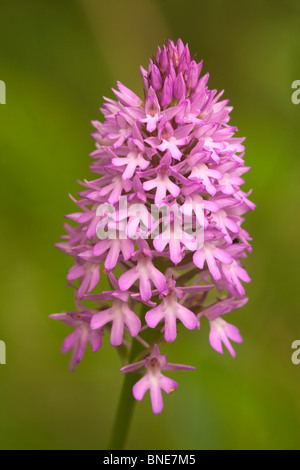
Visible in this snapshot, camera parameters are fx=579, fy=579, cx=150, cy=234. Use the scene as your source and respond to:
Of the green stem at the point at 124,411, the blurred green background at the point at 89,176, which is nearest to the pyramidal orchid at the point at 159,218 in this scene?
the green stem at the point at 124,411

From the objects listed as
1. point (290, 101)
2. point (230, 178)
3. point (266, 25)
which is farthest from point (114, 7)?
point (230, 178)

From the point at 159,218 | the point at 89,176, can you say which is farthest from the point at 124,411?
the point at 89,176

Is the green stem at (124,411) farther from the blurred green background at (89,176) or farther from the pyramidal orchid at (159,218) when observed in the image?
the blurred green background at (89,176)

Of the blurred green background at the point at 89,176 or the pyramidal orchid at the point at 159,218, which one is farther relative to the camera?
the blurred green background at the point at 89,176

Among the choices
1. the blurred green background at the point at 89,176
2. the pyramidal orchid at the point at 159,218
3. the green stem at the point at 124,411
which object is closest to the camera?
the pyramidal orchid at the point at 159,218

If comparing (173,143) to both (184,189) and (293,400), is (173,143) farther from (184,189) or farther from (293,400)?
(293,400)

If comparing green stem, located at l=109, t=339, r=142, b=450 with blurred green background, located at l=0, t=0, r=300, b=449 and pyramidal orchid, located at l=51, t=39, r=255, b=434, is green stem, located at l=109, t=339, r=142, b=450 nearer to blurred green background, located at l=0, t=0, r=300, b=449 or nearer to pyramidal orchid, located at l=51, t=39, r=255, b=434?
pyramidal orchid, located at l=51, t=39, r=255, b=434
